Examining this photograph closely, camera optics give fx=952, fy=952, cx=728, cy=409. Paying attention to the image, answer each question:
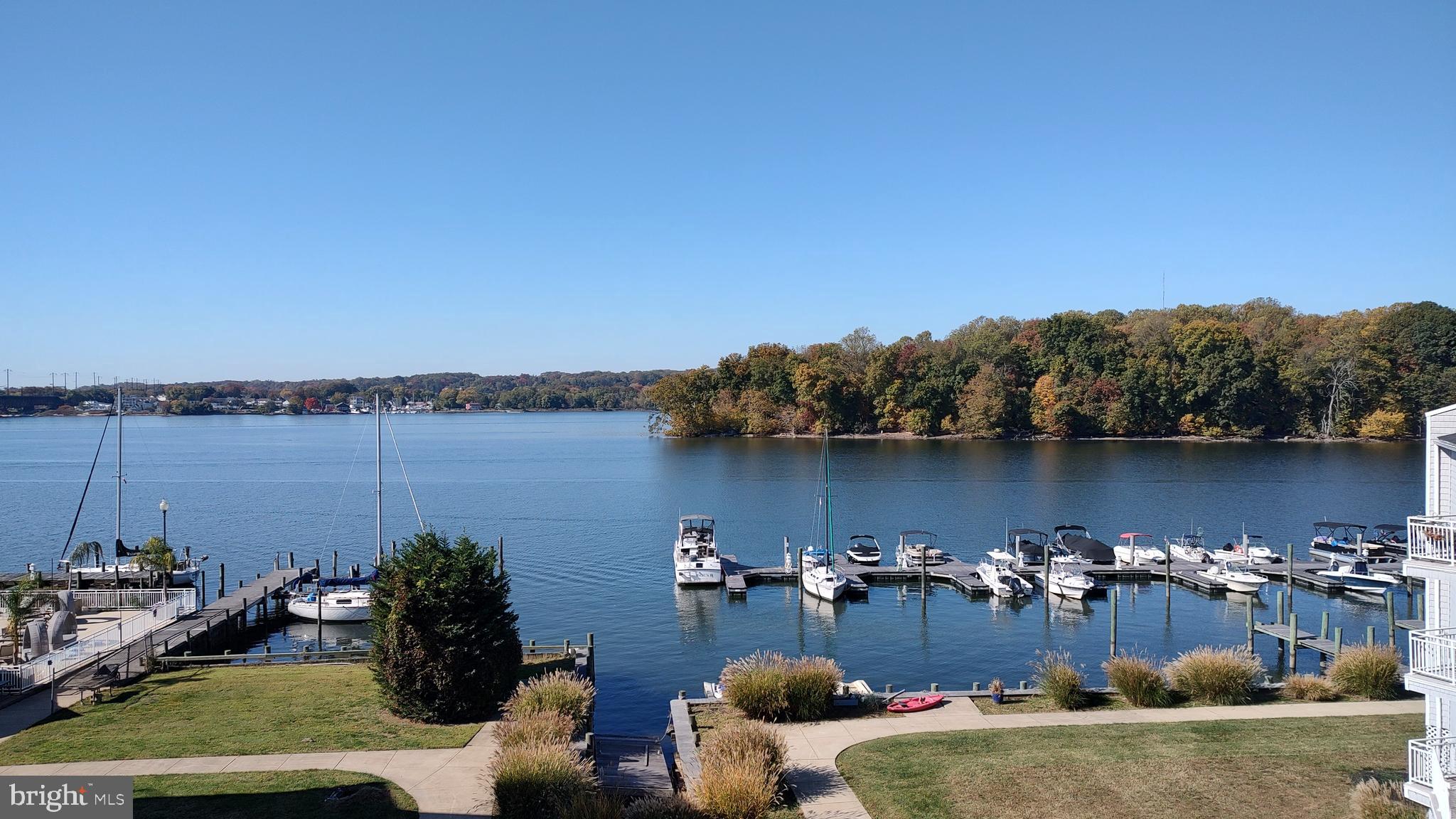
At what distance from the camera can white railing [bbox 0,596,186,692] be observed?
71.2 ft

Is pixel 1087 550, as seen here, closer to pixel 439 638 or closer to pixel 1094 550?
pixel 1094 550

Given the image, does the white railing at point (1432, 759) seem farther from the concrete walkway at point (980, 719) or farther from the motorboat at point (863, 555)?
the motorboat at point (863, 555)

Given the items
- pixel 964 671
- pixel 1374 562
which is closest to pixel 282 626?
pixel 964 671

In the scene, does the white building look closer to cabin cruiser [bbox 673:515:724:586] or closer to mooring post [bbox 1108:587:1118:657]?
mooring post [bbox 1108:587:1118:657]

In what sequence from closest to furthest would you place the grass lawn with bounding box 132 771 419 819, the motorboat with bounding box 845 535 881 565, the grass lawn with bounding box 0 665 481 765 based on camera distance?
the grass lawn with bounding box 132 771 419 819 → the grass lawn with bounding box 0 665 481 765 → the motorboat with bounding box 845 535 881 565

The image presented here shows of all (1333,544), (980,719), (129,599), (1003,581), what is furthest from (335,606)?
(1333,544)

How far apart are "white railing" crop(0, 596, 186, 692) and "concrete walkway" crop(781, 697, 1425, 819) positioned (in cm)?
1649

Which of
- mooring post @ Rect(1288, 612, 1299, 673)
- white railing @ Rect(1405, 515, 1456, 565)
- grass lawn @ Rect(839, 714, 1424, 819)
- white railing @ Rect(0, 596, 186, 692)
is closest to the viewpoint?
white railing @ Rect(1405, 515, 1456, 565)

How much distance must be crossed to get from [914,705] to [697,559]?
26312 mm

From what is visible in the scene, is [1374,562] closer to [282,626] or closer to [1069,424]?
[282,626]

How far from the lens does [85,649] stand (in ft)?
82.7

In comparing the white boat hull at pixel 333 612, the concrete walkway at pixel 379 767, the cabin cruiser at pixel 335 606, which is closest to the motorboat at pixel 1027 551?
the cabin cruiser at pixel 335 606

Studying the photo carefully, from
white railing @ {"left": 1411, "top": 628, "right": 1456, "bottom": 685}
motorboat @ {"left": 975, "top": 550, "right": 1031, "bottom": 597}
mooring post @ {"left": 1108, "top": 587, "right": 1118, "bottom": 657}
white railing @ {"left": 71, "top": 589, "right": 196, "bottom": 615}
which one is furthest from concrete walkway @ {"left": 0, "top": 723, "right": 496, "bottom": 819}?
motorboat @ {"left": 975, "top": 550, "right": 1031, "bottom": 597}

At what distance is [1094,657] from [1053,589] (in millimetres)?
10246
